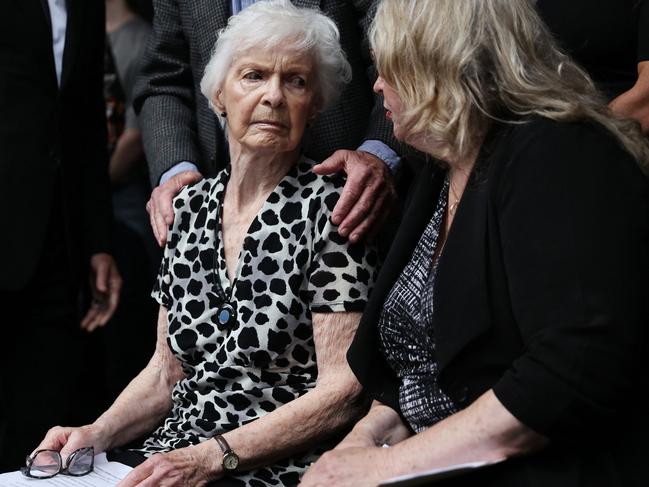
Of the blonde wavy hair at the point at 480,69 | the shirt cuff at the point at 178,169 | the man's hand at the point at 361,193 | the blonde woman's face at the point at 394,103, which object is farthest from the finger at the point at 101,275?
the blonde wavy hair at the point at 480,69

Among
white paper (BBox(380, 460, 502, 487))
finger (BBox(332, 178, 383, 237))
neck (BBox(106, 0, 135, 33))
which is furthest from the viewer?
neck (BBox(106, 0, 135, 33))

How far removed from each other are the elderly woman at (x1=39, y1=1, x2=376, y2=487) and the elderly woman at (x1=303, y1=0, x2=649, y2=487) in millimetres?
312

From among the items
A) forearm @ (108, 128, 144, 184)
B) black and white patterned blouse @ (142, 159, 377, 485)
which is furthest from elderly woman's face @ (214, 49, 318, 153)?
forearm @ (108, 128, 144, 184)

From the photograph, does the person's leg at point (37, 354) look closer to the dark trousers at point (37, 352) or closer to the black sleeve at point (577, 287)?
the dark trousers at point (37, 352)

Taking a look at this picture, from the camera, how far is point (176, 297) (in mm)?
2803

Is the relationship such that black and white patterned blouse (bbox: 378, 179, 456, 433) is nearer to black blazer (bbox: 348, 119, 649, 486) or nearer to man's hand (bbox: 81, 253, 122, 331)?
black blazer (bbox: 348, 119, 649, 486)

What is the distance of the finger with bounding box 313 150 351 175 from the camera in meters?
2.69

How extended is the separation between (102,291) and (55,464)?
136 cm

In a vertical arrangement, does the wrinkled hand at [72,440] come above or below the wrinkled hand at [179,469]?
below

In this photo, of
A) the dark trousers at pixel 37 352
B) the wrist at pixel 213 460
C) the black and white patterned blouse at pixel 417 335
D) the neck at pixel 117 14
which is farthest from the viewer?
the neck at pixel 117 14

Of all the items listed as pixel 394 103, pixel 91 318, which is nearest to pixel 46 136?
pixel 91 318

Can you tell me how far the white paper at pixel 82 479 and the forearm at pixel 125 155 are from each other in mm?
2258

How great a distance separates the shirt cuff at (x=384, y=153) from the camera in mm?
2850

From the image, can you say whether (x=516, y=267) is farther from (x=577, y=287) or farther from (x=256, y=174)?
(x=256, y=174)
